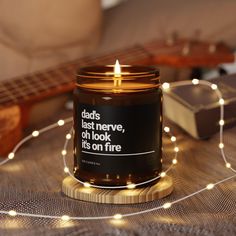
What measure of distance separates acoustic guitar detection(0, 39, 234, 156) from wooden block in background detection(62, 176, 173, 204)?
29cm

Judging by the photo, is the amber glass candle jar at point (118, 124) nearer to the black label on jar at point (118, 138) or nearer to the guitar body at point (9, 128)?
the black label on jar at point (118, 138)

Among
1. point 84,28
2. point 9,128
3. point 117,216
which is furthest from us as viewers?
point 84,28

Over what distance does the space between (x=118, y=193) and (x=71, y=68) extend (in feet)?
1.68

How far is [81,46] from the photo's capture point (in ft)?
Result: 4.02

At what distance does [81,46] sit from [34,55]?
4.4 inches

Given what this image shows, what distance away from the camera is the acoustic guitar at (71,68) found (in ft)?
3.02

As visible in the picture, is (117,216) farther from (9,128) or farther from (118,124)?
(9,128)

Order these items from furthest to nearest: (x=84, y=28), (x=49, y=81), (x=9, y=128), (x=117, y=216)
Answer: (x=84, y=28)
(x=49, y=81)
(x=9, y=128)
(x=117, y=216)

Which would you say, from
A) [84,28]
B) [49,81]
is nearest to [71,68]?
[49,81]

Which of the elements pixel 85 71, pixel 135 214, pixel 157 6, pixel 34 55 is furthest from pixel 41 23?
pixel 135 214

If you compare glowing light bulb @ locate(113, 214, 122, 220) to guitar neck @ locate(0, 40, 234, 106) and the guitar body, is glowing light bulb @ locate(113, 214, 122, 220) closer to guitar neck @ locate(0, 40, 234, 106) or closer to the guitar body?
the guitar body

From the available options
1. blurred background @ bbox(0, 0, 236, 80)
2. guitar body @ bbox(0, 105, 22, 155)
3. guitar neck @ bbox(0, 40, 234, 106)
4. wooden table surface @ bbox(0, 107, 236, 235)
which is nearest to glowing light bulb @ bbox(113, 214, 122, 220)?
wooden table surface @ bbox(0, 107, 236, 235)

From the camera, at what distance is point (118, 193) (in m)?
0.59

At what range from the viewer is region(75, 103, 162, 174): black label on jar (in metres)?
0.59
